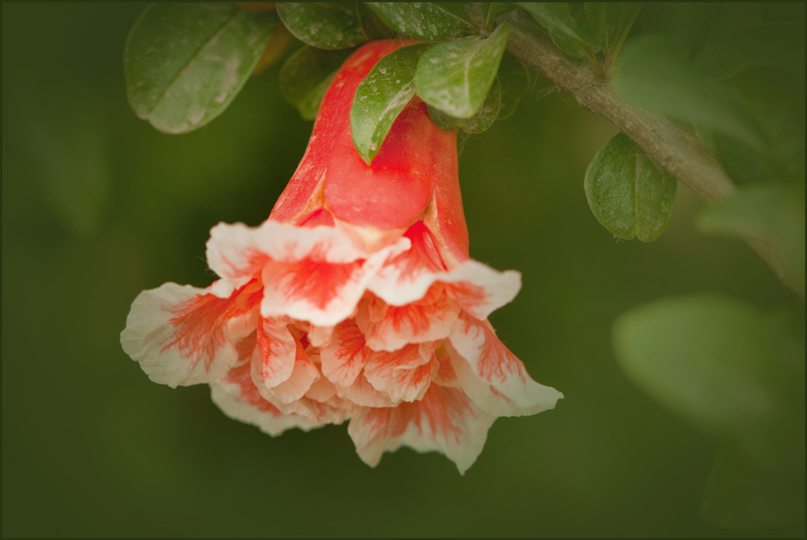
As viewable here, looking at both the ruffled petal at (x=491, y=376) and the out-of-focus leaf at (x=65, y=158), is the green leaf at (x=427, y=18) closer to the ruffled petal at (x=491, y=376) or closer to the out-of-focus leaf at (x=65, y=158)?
the ruffled petal at (x=491, y=376)

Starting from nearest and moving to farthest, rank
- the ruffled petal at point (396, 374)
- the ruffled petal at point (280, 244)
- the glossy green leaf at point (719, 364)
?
the glossy green leaf at point (719, 364), the ruffled petal at point (280, 244), the ruffled petal at point (396, 374)

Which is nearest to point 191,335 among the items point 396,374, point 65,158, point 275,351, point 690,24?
point 275,351

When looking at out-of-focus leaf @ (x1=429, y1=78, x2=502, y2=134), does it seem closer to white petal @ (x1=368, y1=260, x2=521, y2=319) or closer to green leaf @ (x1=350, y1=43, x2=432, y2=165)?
green leaf @ (x1=350, y1=43, x2=432, y2=165)

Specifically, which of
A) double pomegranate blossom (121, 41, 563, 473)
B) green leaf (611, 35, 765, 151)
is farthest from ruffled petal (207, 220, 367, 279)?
green leaf (611, 35, 765, 151)

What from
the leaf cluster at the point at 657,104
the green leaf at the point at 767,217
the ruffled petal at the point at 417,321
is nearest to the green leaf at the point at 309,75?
the leaf cluster at the point at 657,104

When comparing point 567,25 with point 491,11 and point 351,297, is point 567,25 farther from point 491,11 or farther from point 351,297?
point 351,297

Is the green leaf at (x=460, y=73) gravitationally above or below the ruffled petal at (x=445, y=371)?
above

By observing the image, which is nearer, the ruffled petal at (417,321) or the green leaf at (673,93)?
the green leaf at (673,93)

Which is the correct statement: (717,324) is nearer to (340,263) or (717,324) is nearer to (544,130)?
(340,263)
